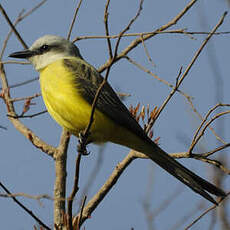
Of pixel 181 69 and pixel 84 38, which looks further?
pixel 84 38

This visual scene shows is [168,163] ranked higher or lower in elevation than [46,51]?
lower

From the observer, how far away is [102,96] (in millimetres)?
4254

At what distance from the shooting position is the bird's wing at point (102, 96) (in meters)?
4.08

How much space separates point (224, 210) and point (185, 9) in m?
1.68

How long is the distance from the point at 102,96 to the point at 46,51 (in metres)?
0.88

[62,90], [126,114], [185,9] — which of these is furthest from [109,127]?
[185,9]

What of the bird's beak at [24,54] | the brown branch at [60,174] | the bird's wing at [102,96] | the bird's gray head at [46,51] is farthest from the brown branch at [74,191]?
the bird's beak at [24,54]

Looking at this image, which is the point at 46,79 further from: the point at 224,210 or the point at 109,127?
the point at 224,210

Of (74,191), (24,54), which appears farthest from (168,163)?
(24,54)

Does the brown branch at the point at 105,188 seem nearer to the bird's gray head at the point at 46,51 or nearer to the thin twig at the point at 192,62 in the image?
the thin twig at the point at 192,62

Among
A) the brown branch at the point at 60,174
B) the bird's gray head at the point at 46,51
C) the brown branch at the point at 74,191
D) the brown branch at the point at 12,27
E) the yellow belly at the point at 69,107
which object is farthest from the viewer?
the bird's gray head at the point at 46,51

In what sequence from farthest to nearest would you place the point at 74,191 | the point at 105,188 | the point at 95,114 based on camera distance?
the point at 95,114 < the point at 105,188 < the point at 74,191

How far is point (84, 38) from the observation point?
14.5 ft

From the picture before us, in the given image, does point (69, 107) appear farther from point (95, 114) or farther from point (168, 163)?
point (168, 163)
